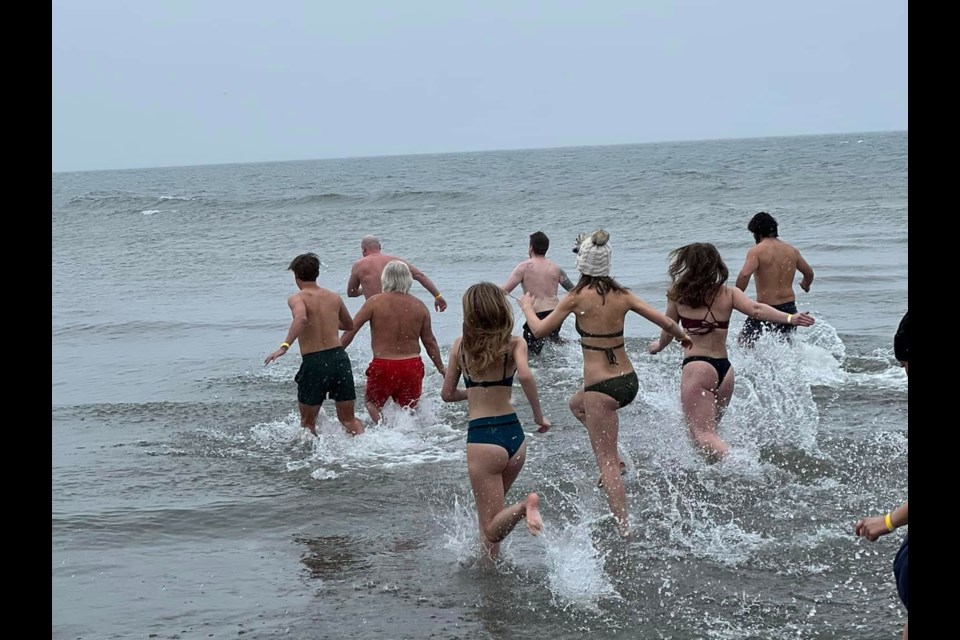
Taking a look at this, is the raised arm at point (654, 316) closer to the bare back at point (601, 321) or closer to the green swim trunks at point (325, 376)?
the bare back at point (601, 321)

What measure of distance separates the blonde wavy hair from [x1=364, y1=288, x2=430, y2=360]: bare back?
2.55 meters

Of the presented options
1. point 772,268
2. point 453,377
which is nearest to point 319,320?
point 453,377

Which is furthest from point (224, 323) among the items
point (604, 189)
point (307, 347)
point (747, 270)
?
point (604, 189)

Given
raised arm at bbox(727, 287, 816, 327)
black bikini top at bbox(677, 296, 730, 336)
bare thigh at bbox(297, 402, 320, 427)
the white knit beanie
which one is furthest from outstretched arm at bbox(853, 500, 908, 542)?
bare thigh at bbox(297, 402, 320, 427)

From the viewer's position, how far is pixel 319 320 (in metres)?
7.89

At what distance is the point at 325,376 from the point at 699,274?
10.1 ft

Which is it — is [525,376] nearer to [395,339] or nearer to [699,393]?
[699,393]

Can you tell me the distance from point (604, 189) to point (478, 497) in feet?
147

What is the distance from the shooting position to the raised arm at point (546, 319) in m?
5.61

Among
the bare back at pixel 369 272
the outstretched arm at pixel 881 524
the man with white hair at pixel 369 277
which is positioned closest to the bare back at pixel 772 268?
the man with white hair at pixel 369 277

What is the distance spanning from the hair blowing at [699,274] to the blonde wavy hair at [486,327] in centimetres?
185

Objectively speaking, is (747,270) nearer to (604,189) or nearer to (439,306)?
(439,306)

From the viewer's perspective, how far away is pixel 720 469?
22.9 ft

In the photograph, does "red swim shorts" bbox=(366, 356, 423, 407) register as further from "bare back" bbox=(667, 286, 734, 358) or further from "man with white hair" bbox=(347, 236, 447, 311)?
"bare back" bbox=(667, 286, 734, 358)
